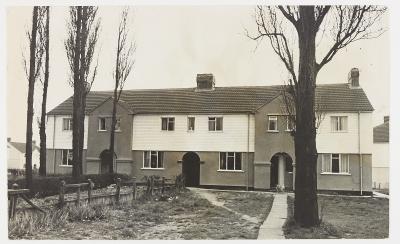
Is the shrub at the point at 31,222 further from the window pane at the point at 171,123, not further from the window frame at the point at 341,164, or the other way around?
the window frame at the point at 341,164

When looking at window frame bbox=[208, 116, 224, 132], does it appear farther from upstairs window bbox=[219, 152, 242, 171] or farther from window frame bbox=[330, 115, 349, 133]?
window frame bbox=[330, 115, 349, 133]

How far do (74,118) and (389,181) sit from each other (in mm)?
9769

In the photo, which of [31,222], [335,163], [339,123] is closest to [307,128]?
[31,222]

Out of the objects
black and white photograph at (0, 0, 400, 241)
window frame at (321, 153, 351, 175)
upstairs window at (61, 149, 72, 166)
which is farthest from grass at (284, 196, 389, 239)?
upstairs window at (61, 149, 72, 166)

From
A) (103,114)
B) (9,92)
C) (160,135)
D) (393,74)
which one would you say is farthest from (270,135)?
(9,92)

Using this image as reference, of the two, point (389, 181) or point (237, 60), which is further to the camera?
point (237, 60)

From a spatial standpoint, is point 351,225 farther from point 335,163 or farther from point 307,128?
point 335,163

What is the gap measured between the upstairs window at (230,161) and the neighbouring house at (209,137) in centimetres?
5

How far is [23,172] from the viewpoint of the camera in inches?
536

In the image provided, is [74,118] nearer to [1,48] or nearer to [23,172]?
[23,172]

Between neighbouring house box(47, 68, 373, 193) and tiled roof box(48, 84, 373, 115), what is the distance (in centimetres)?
5

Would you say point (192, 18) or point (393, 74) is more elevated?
point (192, 18)

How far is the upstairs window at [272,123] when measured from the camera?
20.2 m

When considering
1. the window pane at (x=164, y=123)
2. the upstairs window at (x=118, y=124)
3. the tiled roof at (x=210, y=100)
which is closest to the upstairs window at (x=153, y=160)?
the window pane at (x=164, y=123)
